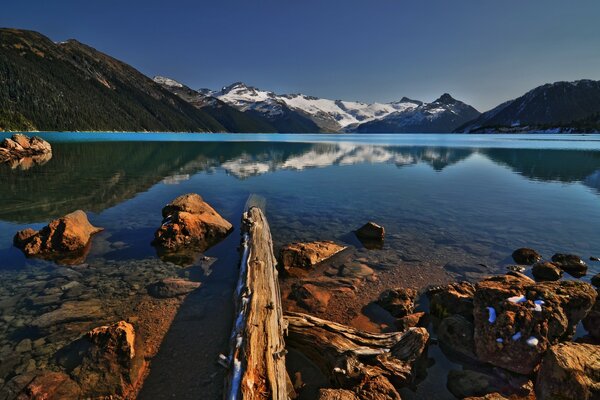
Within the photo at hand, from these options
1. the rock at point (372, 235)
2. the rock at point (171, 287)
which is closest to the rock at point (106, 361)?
the rock at point (171, 287)

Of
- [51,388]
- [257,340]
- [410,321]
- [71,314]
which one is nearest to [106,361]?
[51,388]

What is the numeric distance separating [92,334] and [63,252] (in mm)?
8133

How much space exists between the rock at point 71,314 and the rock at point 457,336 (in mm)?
10186

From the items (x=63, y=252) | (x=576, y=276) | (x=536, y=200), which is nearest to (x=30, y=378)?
(x=63, y=252)

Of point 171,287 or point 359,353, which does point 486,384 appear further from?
point 171,287

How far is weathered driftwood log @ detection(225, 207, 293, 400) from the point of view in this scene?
230 inches

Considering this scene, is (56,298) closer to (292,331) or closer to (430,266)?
(292,331)

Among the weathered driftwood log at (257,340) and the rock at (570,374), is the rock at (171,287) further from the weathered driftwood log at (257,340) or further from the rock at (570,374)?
the rock at (570,374)

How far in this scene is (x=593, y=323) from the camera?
8.51 metres

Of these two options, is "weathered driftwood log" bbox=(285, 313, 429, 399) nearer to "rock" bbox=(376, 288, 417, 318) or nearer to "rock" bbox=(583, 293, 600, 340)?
"rock" bbox=(376, 288, 417, 318)

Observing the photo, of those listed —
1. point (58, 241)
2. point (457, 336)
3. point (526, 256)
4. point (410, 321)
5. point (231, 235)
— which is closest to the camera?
point (457, 336)

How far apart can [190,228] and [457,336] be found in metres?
12.9

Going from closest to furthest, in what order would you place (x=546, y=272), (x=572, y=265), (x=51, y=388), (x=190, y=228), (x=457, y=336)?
1. (x=51, y=388)
2. (x=457, y=336)
3. (x=546, y=272)
4. (x=572, y=265)
5. (x=190, y=228)

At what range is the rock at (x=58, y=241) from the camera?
13.8m
